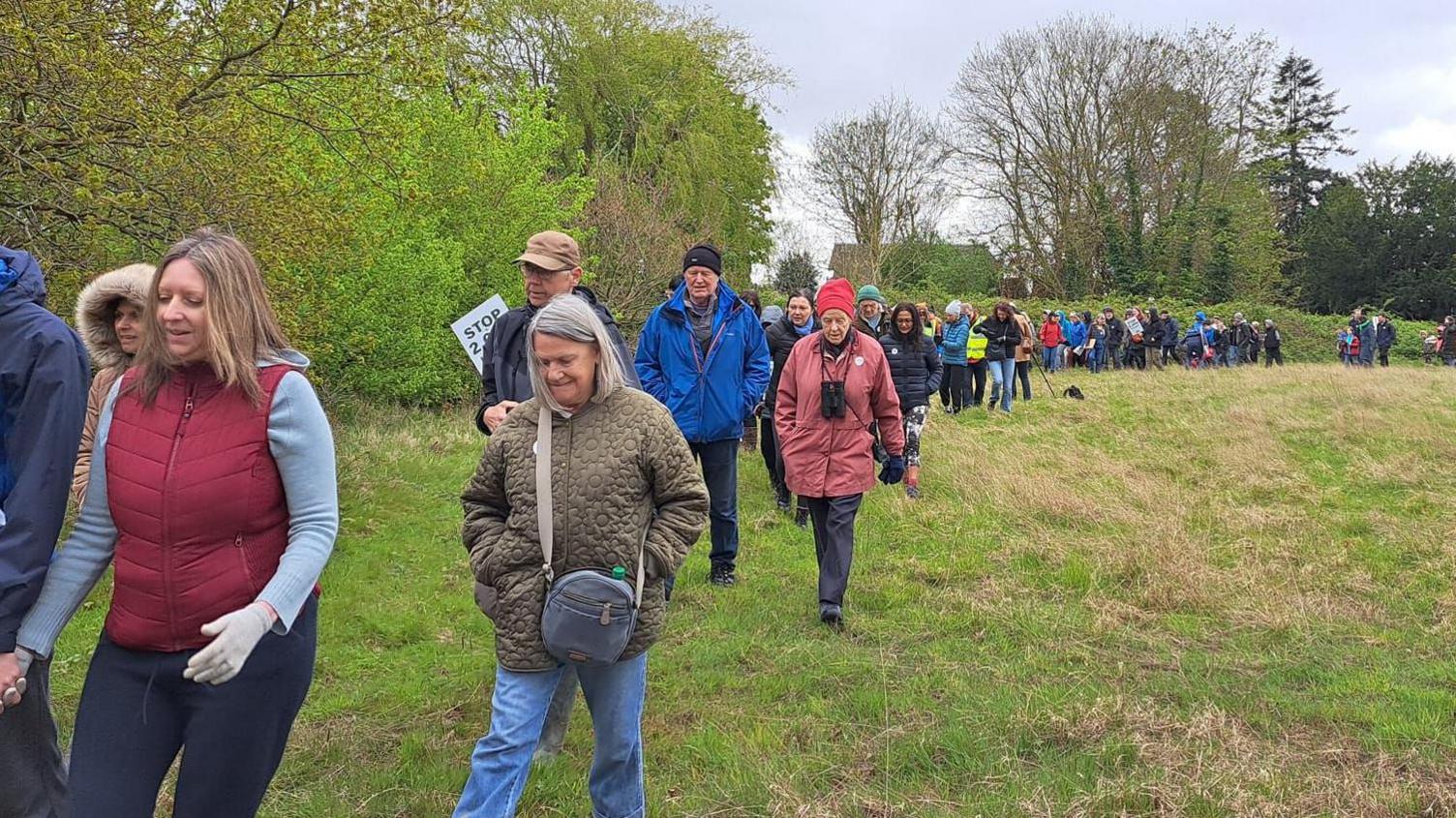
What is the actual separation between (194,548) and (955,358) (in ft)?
45.5

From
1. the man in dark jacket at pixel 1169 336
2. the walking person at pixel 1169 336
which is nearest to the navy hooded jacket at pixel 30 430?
the walking person at pixel 1169 336

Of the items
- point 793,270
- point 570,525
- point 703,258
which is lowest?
point 570,525

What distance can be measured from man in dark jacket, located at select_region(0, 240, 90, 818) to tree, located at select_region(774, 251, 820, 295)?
37.1 meters

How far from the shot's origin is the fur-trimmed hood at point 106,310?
3.22 m

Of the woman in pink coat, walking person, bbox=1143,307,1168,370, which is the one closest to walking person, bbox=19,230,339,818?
the woman in pink coat

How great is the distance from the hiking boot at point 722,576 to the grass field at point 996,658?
3.1 inches

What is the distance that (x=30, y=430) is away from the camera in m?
2.40

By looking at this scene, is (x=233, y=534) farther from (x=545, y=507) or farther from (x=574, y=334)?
(x=574, y=334)

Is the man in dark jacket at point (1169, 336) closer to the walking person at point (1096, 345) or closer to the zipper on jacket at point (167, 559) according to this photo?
the walking person at point (1096, 345)

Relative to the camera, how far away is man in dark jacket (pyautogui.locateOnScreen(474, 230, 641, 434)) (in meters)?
4.25

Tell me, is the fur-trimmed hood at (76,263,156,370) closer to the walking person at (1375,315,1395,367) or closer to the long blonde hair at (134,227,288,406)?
the long blonde hair at (134,227,288,406)

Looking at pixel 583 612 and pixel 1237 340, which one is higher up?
pixel 1237 340

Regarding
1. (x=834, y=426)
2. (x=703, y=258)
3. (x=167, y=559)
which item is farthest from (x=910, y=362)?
(x=167, y=559)

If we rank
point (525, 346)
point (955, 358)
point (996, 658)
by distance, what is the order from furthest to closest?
point (955, 358)
point (996, 658)
point (525, 346)
